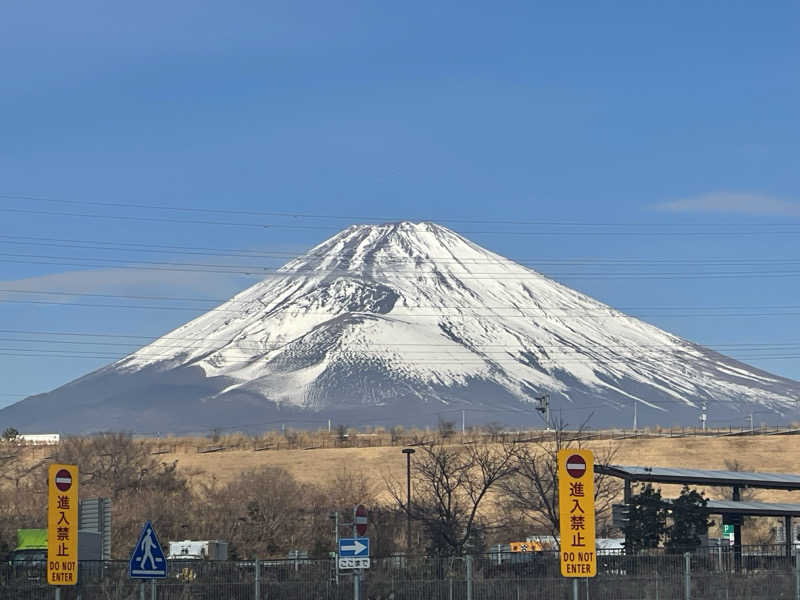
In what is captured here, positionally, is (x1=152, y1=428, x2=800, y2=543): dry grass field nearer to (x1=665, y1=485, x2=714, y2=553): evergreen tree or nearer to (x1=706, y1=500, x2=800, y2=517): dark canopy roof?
(x1=706, y1=500, x2=800, y2=517): dark canopy roof

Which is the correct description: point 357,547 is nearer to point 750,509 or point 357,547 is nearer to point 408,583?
point 408,583

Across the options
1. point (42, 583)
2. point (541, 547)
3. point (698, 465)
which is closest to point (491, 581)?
point (42, 583)

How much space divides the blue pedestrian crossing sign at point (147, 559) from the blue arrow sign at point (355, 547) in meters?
5.58

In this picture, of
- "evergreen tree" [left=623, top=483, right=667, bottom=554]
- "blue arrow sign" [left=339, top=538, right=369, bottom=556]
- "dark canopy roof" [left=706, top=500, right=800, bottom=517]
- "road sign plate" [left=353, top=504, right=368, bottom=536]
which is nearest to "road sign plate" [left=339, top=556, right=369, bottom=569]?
"blue arrow sign" [left=339, top=538, right=369, bottom=556]

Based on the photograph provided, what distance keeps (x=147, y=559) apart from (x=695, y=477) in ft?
106

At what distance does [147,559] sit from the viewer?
2816 centimetres

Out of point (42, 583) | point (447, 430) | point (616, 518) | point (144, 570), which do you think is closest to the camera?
point (144, 570)

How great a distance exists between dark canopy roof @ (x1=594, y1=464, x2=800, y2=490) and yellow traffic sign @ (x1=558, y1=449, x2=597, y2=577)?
77.3 ft

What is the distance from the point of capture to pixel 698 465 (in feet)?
373

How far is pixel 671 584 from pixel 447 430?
93.5 meters

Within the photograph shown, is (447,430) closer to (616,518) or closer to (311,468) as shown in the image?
(311,468)

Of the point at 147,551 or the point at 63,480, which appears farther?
the point at 63,480

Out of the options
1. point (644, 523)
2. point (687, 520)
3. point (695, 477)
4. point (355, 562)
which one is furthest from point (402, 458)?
point (355, 562)

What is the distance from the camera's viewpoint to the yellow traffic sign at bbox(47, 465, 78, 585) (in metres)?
30.0
